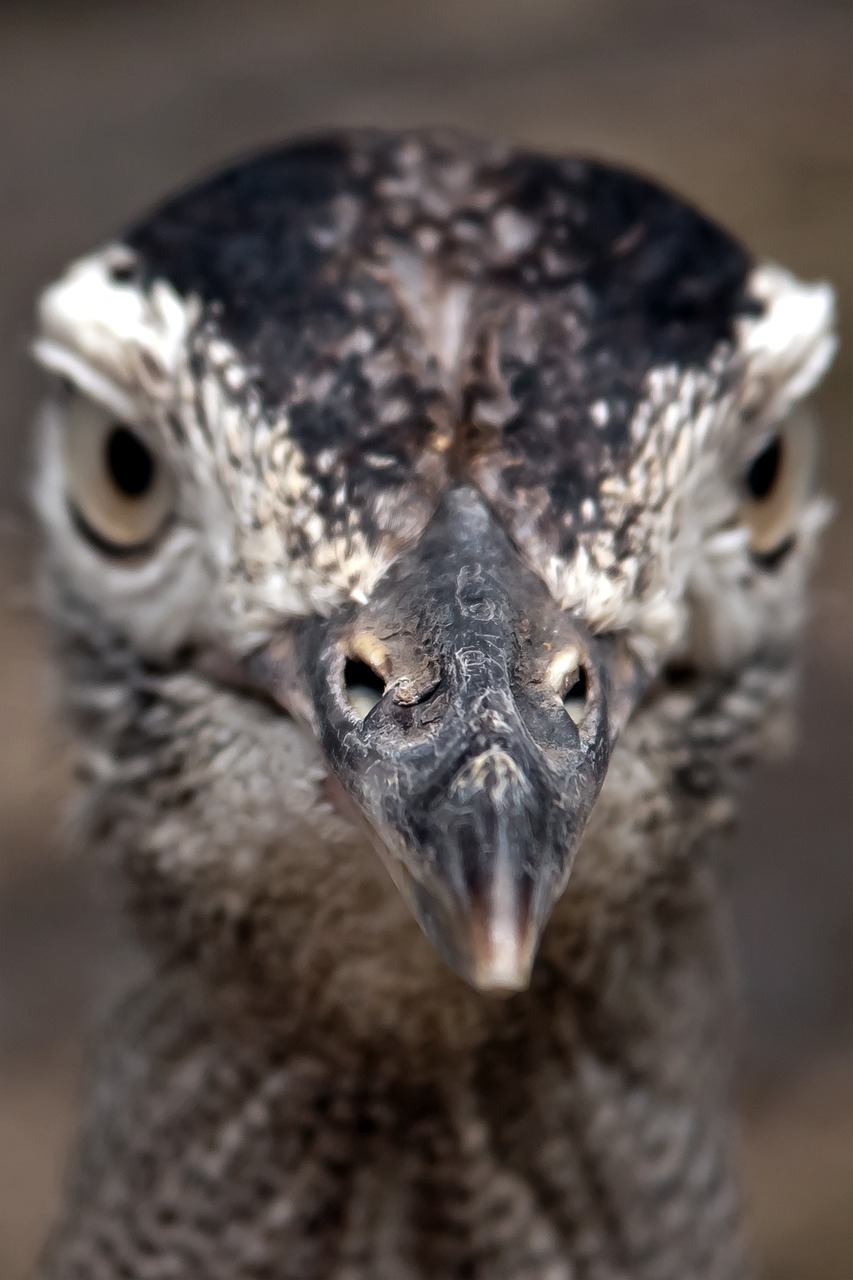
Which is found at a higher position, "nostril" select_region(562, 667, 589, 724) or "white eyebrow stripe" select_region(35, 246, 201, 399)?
"white eyebrow stripe" select_region(35, 246, 201, 399)

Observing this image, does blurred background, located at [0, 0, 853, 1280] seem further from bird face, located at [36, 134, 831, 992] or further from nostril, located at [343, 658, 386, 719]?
nostril, located at [343, 658, 386, 719]

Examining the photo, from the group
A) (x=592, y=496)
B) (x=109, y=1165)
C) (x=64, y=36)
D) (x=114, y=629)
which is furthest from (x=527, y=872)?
(x=64, y=36)

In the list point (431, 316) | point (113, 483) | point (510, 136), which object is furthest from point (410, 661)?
point (510, 136)

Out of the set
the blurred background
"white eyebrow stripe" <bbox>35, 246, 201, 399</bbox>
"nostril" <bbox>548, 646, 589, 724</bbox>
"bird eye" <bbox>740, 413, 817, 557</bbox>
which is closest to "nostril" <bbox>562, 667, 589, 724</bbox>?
"nostril" <bbox>548, 646, 589, 724</bbox>

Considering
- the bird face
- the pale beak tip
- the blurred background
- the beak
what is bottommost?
the pale beak tip

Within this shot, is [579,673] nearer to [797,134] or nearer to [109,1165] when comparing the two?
[109,1165]

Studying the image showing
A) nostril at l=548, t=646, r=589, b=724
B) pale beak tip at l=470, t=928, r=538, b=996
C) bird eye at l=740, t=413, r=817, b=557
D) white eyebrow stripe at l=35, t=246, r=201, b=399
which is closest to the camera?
pale beak tip at l=470, t=928, r=538, b=996

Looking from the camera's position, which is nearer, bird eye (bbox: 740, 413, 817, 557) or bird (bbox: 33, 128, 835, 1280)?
bird (bbox: 33, 128, 835, 1280)
